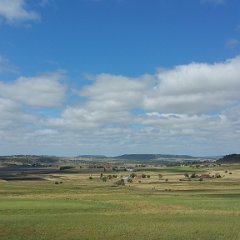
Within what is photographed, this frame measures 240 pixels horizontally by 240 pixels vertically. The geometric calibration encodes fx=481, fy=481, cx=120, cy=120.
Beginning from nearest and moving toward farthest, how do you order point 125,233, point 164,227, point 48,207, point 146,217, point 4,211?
point 125,233 < point 164,227 < point 146,217 < point 4,211 < point 48,207

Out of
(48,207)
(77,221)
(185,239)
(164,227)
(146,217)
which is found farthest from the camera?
(48,207)

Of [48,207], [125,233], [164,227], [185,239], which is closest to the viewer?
[185,239]

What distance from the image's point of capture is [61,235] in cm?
3928

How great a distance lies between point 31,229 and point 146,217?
15.5 m

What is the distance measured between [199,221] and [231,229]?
6.67m

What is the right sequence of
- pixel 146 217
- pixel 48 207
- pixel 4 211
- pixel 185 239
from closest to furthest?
pixel 185 239 < pixel 146 217 < pixel 4 211 < pixel 48 207

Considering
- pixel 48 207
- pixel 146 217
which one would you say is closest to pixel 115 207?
pixel 48 207

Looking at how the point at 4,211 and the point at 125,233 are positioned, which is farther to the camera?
the point at 4,211

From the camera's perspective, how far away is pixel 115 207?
218ft

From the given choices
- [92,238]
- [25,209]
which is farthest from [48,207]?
[92,238]

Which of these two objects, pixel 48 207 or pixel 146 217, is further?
pixel 48 207

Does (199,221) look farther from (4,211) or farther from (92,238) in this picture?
(4,211)

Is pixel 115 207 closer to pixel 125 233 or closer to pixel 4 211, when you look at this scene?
pixel 4 211

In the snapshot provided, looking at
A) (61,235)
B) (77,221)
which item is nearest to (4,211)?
(77,221)
